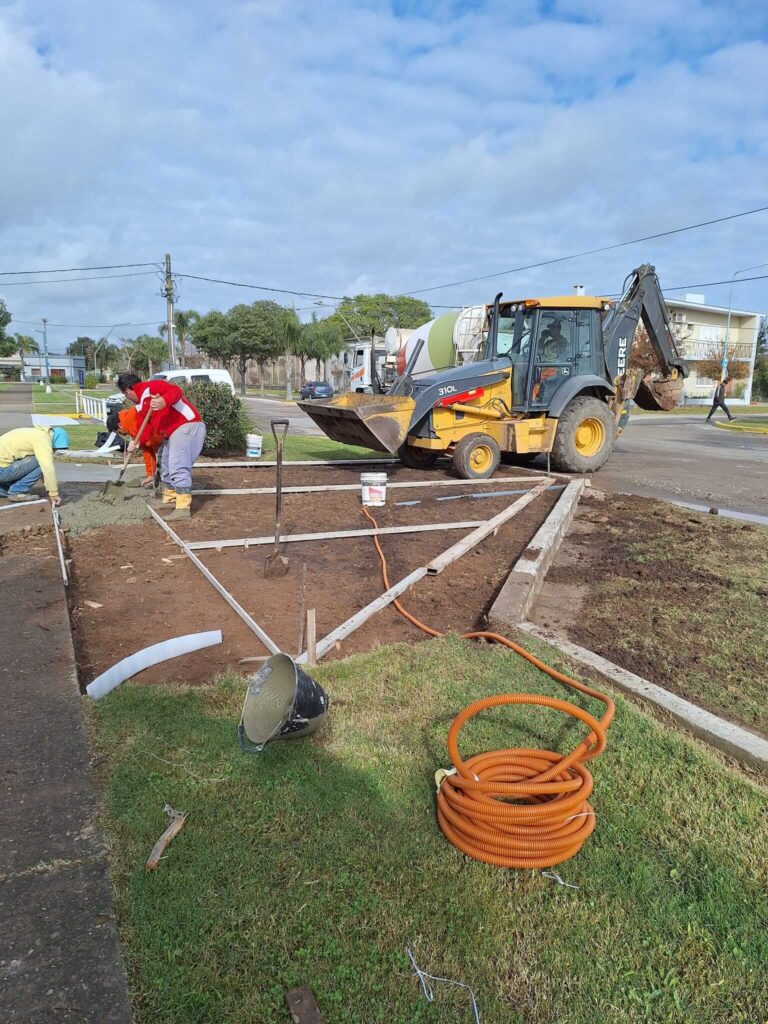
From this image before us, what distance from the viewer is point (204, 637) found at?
395cm

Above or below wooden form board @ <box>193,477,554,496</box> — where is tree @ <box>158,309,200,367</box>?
above

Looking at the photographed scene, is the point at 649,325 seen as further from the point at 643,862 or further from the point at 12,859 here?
the point at 12,859

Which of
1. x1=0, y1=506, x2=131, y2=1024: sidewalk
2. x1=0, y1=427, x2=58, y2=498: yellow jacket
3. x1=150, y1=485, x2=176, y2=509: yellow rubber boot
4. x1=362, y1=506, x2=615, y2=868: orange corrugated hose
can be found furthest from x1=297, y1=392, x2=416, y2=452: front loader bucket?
x1=362, y1=506, x2=615, y2=868: orange corrugated hose

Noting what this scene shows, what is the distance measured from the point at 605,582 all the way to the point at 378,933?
3940mm

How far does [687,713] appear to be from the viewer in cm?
315

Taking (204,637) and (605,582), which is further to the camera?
(605,582)

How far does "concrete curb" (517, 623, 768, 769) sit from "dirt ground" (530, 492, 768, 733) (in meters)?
0.20

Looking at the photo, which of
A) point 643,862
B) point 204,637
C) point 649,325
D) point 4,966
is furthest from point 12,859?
point 649,325

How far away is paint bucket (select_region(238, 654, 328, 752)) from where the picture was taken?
108 inches

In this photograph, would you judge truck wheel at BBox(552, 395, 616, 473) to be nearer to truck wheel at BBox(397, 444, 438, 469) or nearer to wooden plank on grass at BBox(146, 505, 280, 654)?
truck wheel at BBox(397, 444, 438, 469)

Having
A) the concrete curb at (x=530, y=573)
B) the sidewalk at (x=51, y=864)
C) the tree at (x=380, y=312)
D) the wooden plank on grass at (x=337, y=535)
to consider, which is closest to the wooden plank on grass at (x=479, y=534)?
the wooden plank on grass at (x=337, y=535)

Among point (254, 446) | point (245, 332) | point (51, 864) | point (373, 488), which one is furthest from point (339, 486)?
point (245, 332)

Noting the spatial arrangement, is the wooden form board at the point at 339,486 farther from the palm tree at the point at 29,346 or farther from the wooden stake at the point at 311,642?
the palm tree at the point at 29,346

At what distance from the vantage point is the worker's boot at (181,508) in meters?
7.19
